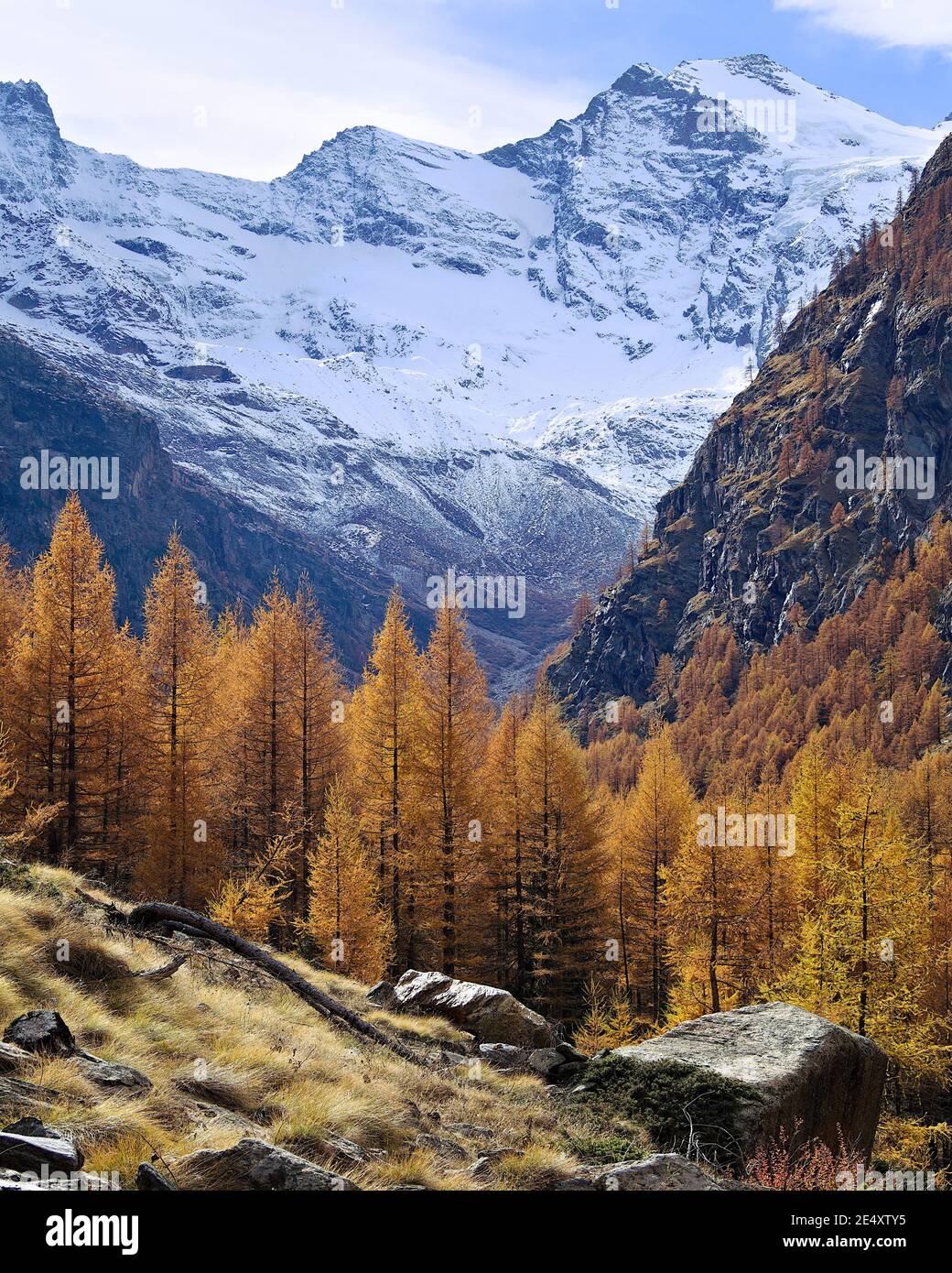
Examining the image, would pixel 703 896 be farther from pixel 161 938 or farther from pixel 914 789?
pixel 914 789

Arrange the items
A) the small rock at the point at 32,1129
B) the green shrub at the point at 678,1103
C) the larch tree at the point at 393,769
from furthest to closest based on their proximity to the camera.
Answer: the larch tree at the point at 393,769
the green shrub at the point at 678,1103
the small rock at the point at 32,1129

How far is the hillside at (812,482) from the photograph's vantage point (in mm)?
131625

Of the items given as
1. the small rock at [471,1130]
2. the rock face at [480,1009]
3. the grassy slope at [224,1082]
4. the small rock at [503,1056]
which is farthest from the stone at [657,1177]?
the rock face at [480,1009]

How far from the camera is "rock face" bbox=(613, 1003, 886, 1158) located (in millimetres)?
11477

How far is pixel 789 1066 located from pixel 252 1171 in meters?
7.80

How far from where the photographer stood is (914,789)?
57.5 metres

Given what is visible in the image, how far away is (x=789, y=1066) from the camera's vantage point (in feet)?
39.4

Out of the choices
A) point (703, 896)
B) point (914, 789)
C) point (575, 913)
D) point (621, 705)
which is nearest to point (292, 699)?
point (575, 913)

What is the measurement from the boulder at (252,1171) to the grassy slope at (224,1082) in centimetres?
34

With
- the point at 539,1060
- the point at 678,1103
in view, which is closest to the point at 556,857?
the point at 539,1060

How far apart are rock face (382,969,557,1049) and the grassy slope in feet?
11.6

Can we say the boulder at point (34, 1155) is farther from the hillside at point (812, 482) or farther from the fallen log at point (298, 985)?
the hillside at point (812, 482)
